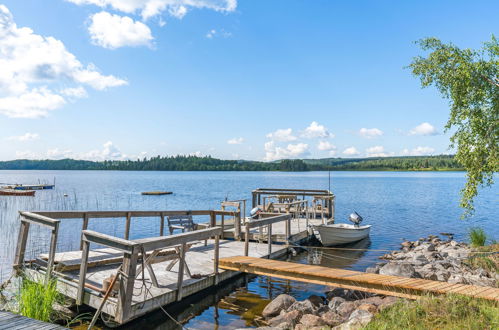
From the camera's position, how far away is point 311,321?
6.75 metres

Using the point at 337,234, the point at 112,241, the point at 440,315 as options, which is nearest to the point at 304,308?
the point at 440,315

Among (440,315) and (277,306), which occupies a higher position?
(440,315)

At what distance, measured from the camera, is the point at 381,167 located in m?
162

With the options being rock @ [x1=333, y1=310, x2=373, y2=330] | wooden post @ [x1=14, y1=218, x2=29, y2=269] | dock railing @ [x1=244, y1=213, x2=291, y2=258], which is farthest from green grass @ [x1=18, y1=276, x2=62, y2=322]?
dock railing @ [x1=244, y1=213, x2=291, y2=258]

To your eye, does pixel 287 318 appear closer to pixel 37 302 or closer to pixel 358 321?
pixel 358 321

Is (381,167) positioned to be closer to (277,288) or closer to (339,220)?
(339,220)

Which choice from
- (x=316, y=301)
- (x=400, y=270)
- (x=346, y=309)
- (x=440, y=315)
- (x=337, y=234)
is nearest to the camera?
(x=440, y=315)

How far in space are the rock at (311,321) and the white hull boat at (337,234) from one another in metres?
8.78

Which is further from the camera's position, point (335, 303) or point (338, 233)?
point (338, 233)

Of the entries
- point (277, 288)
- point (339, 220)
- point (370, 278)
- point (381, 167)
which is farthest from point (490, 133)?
point (381, 167)

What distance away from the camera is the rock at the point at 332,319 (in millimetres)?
6797

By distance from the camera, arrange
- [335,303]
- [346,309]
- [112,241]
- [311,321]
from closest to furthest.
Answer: [112,241] → [311,321] → [346,309] → [335,303]

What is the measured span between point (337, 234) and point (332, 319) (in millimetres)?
9519

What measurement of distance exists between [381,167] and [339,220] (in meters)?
143
